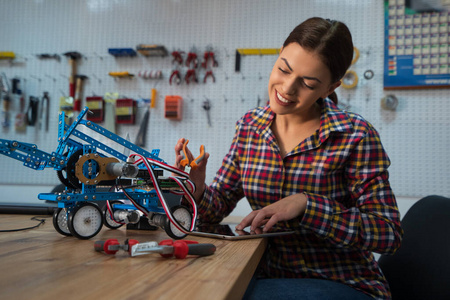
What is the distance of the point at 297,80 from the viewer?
3.16 ft

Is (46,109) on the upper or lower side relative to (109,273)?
upper

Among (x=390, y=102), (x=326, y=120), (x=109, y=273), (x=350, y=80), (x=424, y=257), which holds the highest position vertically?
(x=350, y=80)

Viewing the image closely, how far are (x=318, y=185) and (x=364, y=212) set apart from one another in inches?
5.6

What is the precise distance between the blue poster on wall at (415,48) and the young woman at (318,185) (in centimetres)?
150

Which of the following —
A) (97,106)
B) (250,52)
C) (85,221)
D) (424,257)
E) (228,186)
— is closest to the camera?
(85,221)

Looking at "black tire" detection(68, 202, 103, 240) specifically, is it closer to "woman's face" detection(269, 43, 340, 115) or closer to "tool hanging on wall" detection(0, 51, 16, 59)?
"woman's face" detection(269, 43, 340, 115)

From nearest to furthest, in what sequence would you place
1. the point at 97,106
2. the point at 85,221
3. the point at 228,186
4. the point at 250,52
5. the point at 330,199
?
1. the point at 85,221
2. the point at 330,199
3. the point at 228,186
4. the point at 250,52
5. the point at 97,106

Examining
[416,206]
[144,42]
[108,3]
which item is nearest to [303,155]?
[416,206]

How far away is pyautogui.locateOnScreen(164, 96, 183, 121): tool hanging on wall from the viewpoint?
254 cm

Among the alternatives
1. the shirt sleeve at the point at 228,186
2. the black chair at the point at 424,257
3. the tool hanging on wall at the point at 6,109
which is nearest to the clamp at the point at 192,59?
the tool hanging on wall at the point at 6,109

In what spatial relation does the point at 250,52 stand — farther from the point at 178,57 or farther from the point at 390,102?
the point at 390,102

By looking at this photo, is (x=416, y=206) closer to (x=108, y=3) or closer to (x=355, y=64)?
(x=355, y=64)

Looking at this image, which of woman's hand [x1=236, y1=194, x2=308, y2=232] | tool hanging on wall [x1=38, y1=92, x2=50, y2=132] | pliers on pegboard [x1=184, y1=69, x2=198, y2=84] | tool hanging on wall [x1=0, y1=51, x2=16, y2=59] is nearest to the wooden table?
woman's hand [x1=236, y1=194, x2=308, y2=232]

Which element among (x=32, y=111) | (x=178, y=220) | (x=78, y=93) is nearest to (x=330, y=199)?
(x=178, y=220)
